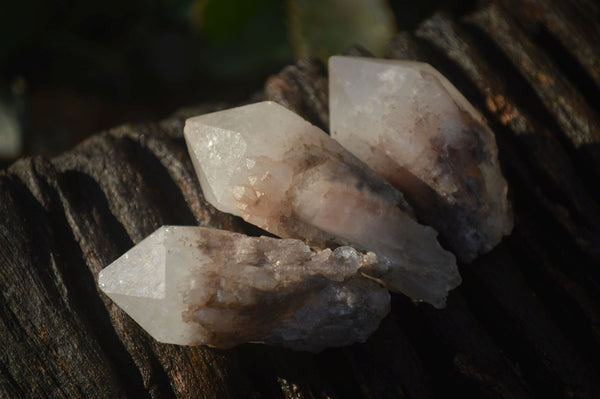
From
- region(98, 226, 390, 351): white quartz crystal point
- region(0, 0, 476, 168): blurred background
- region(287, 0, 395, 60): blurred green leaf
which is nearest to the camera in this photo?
region(98, 226, 390, 351): white quartz crystal point

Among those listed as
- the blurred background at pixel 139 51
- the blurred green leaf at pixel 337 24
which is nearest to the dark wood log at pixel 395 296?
the blurred green leaf at pixel 337 24

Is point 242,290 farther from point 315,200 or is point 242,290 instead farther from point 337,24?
point 337,24

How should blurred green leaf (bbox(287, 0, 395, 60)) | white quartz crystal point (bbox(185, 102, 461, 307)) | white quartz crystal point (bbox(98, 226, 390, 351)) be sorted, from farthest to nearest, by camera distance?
blurred green leaf (bbox(287, 0, 395, 60))
white quartz crystal point (bbox(185, 102, 461, 307))
white quartz crystal point (bbox(98, 226, 390, 351))

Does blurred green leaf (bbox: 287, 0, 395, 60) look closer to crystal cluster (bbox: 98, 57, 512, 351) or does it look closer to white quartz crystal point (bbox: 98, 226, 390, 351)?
crystal cluster (bbox: 98, 57, 512, 351)

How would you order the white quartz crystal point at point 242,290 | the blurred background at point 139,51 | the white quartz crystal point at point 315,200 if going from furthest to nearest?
1. the blurred background at point 139,51
2. the white quartz crystal point at point 315,200
3. the white quartz crystal point at point 242,290

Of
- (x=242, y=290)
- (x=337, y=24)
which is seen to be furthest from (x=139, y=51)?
(x=242, y=290)

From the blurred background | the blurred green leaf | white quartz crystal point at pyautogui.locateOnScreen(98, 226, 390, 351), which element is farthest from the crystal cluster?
the blurred background

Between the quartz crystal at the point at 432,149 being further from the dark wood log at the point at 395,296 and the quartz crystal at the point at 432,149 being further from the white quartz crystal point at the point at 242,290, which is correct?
the white quartz crystal point at the point at 242,290
